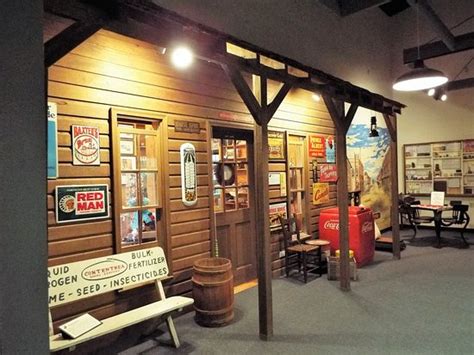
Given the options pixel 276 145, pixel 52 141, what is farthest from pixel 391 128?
pixel 52 141

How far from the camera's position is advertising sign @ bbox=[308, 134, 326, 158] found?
5961mm

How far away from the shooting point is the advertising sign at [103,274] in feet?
9.05

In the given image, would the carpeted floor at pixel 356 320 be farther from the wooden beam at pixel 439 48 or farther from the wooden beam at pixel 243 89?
the wooden beam at pixel 439 48

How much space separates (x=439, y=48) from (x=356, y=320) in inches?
245

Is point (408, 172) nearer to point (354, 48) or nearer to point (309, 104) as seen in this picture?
point (354, 48)

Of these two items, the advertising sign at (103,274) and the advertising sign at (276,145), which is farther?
the advertising sign at (276,145)

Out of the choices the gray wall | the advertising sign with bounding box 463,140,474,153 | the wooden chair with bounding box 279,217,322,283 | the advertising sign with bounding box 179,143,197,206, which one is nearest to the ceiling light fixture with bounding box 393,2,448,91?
the wooden chair with bounding box 279,217,322,283

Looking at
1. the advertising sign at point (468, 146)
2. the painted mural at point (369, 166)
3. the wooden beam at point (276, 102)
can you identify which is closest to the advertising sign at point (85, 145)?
the wooden beam at point (276, 102)

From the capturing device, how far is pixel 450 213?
842 centimetres

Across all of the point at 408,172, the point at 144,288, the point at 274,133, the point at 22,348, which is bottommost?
the point at 144,288

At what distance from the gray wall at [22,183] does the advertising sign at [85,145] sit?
5.92 feet

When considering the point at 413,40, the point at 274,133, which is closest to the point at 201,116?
the point at 274,133

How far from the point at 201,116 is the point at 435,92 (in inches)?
222

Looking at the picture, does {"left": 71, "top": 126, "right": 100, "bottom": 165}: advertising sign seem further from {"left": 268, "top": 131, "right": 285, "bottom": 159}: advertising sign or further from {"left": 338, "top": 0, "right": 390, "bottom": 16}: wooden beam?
{"left": 338, "top": 0, "right": 390, "bottom": 16}: wooden beam
